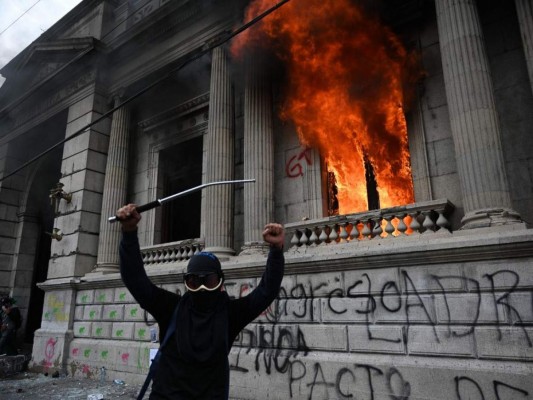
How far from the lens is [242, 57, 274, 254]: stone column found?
891 centimetres

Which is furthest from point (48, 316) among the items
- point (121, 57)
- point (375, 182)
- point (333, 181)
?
point (375, 182)

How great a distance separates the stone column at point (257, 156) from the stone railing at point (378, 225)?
83 centimetres

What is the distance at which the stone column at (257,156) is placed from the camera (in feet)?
29.2

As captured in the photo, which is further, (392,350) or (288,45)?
(288,45)

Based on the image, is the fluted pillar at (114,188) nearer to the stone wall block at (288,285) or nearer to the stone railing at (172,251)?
the stone railing at (172,251)

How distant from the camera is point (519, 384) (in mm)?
4945

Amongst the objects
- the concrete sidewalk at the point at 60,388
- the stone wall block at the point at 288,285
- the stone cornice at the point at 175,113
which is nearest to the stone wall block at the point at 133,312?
the concrete sidewalk at the point at 60,388

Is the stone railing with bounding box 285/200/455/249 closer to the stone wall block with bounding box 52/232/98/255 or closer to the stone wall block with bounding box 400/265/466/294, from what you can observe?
the stone wall block with bounding box 400/265/466/294

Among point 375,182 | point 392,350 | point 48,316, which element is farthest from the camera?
point 48,316

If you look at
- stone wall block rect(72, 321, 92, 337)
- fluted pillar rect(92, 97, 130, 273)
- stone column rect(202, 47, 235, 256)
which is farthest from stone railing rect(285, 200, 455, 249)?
stone wall block rect(72, 321, 92, 337)

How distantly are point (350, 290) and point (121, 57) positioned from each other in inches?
447

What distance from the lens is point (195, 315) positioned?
8.55 ft

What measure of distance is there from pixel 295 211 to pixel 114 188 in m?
6.42

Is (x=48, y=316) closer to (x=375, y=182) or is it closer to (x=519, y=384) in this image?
(x=375, y=182)
